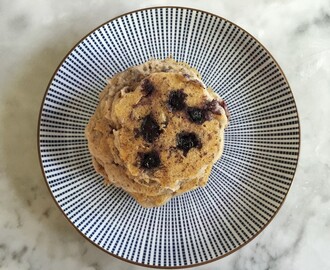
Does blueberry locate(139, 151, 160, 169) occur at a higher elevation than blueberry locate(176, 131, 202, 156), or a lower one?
lower

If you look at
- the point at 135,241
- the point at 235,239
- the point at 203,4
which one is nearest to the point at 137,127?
the point at 135,241

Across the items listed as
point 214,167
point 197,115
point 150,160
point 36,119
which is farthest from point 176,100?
point 36,119

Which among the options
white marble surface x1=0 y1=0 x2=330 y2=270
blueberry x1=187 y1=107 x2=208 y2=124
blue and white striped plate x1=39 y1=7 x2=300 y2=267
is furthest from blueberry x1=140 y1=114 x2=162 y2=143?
white marble surface x1=0 y1=0 x2=330 y2=270

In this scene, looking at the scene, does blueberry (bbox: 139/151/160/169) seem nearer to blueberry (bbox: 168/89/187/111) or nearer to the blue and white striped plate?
blueberry (bbox: 168/89/187/111)

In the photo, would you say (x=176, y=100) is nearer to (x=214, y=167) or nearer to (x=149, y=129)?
(x=149, y=129)

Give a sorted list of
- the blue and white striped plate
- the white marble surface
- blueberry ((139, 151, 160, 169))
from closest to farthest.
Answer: blueberry ((139, 151, 160, 169))
the blue and white striped plate
the white marble surface

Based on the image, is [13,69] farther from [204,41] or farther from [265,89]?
[265,89]

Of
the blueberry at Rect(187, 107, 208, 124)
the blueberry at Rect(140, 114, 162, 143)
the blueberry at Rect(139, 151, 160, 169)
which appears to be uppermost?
the blueberry at Rect(187, 107, 208, 124)

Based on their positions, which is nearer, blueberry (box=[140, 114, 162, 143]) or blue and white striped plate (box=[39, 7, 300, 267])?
blueberry (box=[140, 114, 162, 143])
